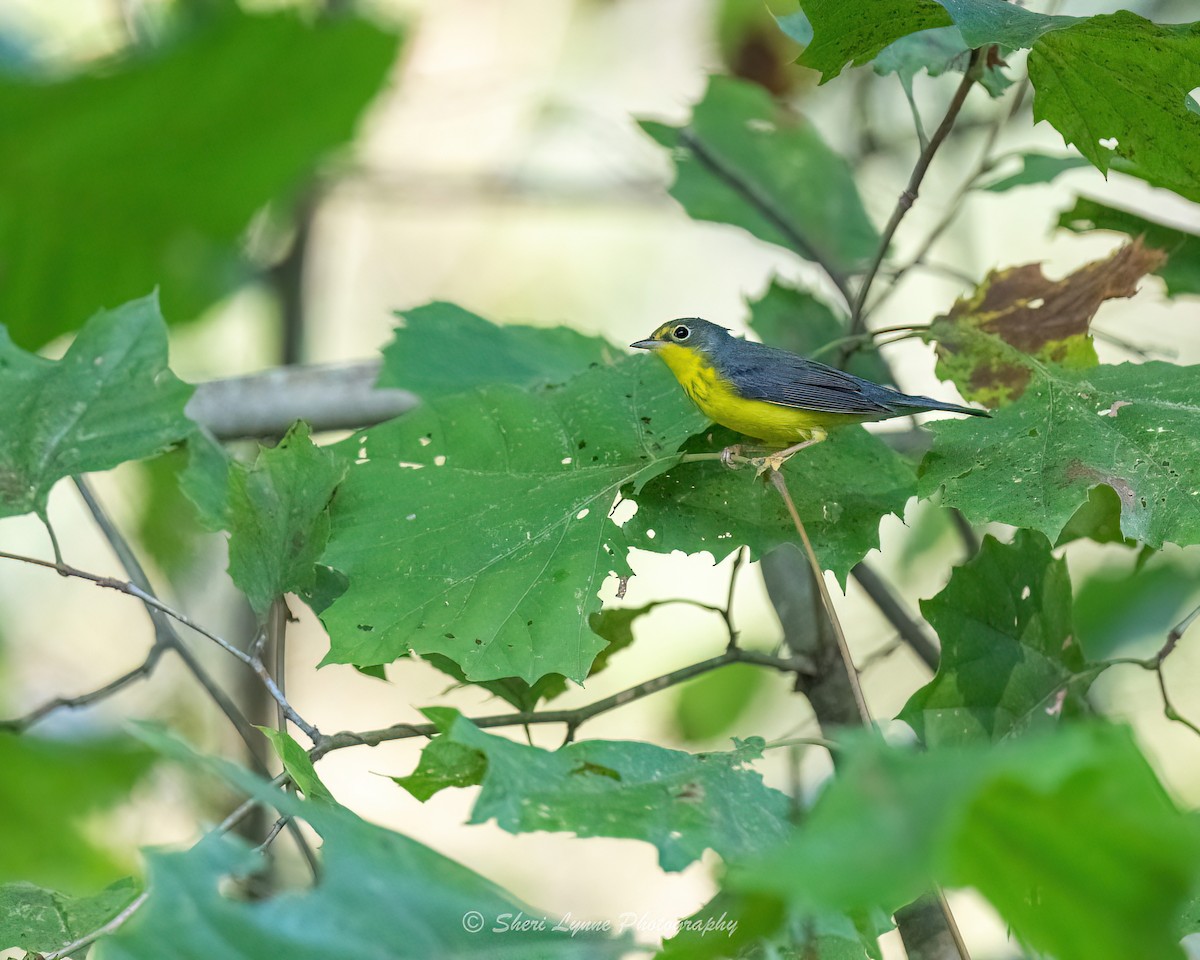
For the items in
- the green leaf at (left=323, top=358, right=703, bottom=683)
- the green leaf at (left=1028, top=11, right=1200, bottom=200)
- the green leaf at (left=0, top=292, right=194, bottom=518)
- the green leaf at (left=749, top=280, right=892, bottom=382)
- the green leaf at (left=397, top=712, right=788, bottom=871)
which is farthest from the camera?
the green leaf at (left=749, top=280, right=892, bottom=382)

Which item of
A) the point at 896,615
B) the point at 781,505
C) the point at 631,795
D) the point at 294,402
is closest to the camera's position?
the point at 631,795

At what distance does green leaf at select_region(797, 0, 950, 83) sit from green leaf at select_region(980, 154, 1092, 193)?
0.92 metres

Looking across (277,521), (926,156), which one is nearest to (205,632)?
(277,521)

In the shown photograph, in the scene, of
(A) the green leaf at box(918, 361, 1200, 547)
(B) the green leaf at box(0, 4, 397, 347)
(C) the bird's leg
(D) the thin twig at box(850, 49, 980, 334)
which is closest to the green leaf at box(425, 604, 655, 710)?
(C) the bird's leg

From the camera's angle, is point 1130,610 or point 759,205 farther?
point 1130,610

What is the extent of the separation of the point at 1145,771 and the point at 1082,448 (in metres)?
0.87

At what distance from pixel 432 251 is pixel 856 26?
540 centimetres

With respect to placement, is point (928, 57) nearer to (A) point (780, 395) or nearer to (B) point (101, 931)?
(A) point (780, 395)

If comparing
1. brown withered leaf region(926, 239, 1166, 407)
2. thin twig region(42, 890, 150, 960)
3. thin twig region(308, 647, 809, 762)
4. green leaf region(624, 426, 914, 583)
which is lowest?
thin twig region(42, 890, 150, 960)

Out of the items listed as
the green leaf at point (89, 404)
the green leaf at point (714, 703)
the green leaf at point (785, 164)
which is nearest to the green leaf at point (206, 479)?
the green leaf at point (89, 404)

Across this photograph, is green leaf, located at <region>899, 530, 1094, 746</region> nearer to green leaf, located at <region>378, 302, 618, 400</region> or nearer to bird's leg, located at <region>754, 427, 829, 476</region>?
bird's leg, located at <region>754, 427, 829, 476</region>

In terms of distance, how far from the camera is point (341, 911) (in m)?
0.83

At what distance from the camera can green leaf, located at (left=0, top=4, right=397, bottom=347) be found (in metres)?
3.25

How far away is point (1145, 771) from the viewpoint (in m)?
0.71
